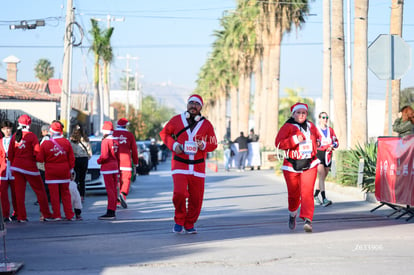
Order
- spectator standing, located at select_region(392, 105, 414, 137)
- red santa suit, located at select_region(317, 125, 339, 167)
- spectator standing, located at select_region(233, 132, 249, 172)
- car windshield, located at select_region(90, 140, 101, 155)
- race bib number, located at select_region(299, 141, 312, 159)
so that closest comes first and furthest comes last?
race bib number, located at select_region(299, 141, 312, 159) < spectator standing, located at select_region(392, 105, 414, 137) < red santa suit, located at select_region(317, 125, 339, 167) < car windshield, located at select_region(90, 140, 101, 155) < spectator standing, located at select_region(233, 132, 249, 172)

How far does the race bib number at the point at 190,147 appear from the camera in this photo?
11.2 meters

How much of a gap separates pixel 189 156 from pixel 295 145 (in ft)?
5.31

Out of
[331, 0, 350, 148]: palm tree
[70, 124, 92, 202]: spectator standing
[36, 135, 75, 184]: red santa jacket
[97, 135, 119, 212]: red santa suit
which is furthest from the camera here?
[331, 0, 350, 148]: palm tree

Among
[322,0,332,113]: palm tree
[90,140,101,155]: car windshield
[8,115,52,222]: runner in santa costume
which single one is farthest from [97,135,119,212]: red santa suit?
[322,0,332,113]: palm tree

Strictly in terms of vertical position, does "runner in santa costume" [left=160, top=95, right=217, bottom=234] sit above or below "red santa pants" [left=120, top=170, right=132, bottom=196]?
above

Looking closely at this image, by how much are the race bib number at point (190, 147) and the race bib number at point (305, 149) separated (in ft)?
5.24

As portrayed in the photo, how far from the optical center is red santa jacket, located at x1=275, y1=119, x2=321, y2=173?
38.6ft

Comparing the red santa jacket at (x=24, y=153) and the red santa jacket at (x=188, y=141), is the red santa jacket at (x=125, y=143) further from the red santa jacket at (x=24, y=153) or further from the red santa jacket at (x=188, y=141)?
the red santa jacket at (x=188, y=141)

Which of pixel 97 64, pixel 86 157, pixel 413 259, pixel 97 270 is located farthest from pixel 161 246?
pixel 97 64

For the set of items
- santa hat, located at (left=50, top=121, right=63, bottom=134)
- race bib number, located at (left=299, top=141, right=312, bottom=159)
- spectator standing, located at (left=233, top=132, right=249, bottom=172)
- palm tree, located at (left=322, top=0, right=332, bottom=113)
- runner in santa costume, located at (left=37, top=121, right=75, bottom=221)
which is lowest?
spectator standing, located at (left=233, top=132, right=249, bottom=172)

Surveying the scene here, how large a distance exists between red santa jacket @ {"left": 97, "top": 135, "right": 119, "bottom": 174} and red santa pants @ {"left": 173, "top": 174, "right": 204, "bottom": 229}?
3923 mm

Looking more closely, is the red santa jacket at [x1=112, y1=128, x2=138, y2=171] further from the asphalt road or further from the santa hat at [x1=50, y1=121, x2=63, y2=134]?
the santa hat at [x1=50, y1=121, x2=63, y2=134]

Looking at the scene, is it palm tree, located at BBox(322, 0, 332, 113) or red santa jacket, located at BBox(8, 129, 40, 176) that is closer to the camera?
red santa jacket, located at BBox(8, 129, 40, 176)

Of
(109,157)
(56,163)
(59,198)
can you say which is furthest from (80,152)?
(56,163)
